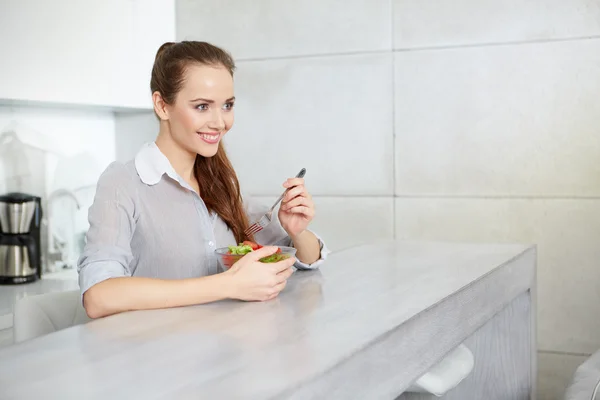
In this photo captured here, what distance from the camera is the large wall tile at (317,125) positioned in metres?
3.06

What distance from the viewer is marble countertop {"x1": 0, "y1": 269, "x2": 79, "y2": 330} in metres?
2.39

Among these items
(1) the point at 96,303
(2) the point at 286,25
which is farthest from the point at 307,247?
(2) the point at 286,25

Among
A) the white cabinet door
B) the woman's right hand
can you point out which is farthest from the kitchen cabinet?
the woman's right hand

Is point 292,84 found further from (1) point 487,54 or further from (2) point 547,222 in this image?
(2) point 547,222

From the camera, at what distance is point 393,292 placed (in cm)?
137

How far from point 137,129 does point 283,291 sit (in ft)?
7.23

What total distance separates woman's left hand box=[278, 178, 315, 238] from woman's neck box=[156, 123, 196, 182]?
0.25 m

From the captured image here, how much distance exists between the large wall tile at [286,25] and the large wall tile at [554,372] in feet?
4.47

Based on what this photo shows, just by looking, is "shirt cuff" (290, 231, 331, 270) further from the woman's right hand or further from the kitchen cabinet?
the kitchen cabinet

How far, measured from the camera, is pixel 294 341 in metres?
1.01

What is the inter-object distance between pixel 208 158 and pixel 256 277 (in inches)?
24.4

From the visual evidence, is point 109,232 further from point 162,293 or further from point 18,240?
point 18,240

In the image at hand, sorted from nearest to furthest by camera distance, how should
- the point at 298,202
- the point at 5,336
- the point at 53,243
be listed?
1. the point at 298,202
2. the point at 5,336
3. the point at 53,243

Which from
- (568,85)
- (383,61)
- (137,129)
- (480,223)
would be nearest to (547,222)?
(480,223)
